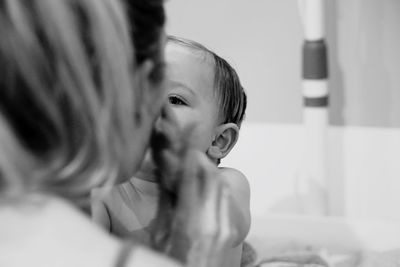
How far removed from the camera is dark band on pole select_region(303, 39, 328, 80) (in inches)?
50.1

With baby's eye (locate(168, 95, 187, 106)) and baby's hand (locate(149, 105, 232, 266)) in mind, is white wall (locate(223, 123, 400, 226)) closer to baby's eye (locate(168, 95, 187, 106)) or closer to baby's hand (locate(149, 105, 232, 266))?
baby's eye (locate(168, 95, 187, 106))

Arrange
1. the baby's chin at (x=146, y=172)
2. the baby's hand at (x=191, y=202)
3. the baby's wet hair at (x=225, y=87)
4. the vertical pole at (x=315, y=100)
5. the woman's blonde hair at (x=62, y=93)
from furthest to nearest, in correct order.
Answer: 1. the vertical pole at (x=315, y=100)
2. the baby's wet hair at (x=225, y=87)
3. the baby's chin at (x=146, y=172)
4. the baby's hand at (x=191, y=202)
5. the woman's blonde hair at (x=62, y=93)

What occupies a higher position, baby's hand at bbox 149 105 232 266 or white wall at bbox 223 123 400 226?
baby's hand at bbox 149 105 232 266

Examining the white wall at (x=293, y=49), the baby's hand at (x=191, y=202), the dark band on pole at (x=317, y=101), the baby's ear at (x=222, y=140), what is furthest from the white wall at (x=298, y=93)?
the baby's hand at (x=191, y=202)

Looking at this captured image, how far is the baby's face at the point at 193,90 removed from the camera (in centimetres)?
98

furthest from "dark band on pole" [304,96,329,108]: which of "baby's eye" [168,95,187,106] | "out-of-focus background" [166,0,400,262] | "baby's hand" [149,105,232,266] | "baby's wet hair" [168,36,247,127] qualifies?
"baby's hand" [149,105,232,266]

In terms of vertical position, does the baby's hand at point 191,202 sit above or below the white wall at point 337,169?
above

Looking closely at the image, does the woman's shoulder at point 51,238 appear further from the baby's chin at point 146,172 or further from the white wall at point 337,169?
the white wall at point 337,169

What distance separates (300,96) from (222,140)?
513mm

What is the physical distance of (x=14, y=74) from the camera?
476mm

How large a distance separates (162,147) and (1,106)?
220 mm

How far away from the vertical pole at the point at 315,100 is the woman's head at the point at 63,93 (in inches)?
30.7

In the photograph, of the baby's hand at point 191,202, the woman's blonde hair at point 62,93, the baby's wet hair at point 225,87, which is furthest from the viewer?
the baby's wet hair at point 225,87

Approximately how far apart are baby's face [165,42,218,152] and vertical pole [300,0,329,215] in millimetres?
334
